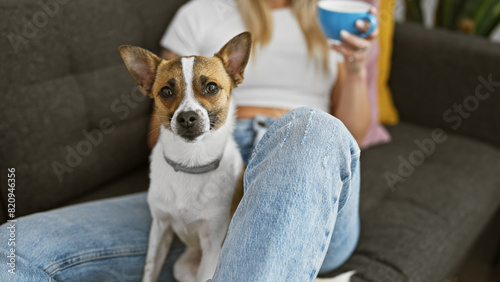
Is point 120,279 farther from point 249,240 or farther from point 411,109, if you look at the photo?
point 411,109

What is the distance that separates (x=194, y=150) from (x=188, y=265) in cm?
35

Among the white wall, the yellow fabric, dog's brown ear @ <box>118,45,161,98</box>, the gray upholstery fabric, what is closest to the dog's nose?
dog's brown ear @ <box>118,45,161,98</box>

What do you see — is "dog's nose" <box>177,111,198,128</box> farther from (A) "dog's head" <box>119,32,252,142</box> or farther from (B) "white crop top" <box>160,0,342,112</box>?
(B) "white crop top" <box>160,0,342,112</box>

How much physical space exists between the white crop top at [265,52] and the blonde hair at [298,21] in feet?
0.07

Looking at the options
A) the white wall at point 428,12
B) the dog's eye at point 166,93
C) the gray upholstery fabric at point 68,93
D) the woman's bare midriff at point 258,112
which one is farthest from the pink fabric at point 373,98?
the white wall at point 428,12

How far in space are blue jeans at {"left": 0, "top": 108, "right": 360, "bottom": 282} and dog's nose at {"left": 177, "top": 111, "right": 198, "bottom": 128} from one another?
168mm

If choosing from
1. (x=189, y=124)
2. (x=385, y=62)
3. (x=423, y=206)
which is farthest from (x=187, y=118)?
(x=385, y=62)

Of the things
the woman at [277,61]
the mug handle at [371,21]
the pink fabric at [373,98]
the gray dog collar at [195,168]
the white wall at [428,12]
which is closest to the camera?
the gray dog collar at [195,168]

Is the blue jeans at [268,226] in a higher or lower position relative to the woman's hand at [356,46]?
lower

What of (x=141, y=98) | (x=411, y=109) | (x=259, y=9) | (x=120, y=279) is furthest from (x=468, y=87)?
(x=120, y=279)

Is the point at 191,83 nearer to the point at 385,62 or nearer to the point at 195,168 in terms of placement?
the point at 195,168

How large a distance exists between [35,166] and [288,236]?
0.91 m

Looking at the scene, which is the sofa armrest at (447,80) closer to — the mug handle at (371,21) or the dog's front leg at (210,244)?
the mug handle at (371,21)

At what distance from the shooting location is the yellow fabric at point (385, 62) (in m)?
1.83
